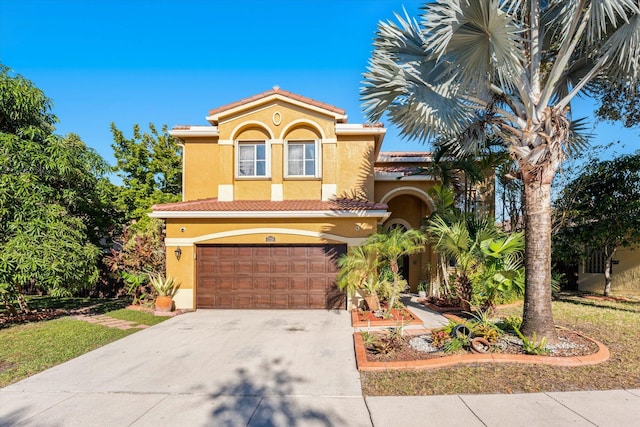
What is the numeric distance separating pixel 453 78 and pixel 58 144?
11.2 metres

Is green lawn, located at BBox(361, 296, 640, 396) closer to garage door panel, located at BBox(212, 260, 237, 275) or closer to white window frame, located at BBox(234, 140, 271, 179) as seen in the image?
garage door panel, located at BBox(212, 260, 237, 275)

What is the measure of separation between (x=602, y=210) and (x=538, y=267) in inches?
342

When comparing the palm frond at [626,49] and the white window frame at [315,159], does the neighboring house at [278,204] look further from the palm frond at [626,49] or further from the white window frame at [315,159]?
the palm frond at [626,49]

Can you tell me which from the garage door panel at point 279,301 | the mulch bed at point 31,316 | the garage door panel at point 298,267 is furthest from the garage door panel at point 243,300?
the mulch bed at point 31,316

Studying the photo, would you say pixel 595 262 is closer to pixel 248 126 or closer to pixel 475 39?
pixel 475 39

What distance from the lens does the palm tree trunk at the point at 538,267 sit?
6.88 m

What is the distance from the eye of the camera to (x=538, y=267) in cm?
696

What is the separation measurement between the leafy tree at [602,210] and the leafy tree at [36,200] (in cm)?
1682

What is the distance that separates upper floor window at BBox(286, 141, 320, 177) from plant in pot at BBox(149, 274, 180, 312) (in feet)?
19.1

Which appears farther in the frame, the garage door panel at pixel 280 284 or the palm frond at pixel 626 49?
the garage door panel at pixel 280 284

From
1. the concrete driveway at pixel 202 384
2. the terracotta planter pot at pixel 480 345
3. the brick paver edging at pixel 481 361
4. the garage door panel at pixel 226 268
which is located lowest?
the concrete driveway at pixel 202 384

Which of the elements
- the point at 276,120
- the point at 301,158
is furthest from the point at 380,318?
the point at 276,120

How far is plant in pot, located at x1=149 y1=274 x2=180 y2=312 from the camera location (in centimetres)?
1139

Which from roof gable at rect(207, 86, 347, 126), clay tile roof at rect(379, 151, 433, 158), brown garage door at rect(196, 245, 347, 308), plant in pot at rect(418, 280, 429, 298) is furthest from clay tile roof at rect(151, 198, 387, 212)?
clay tile roof at rect(379, 151, 433, 158)
